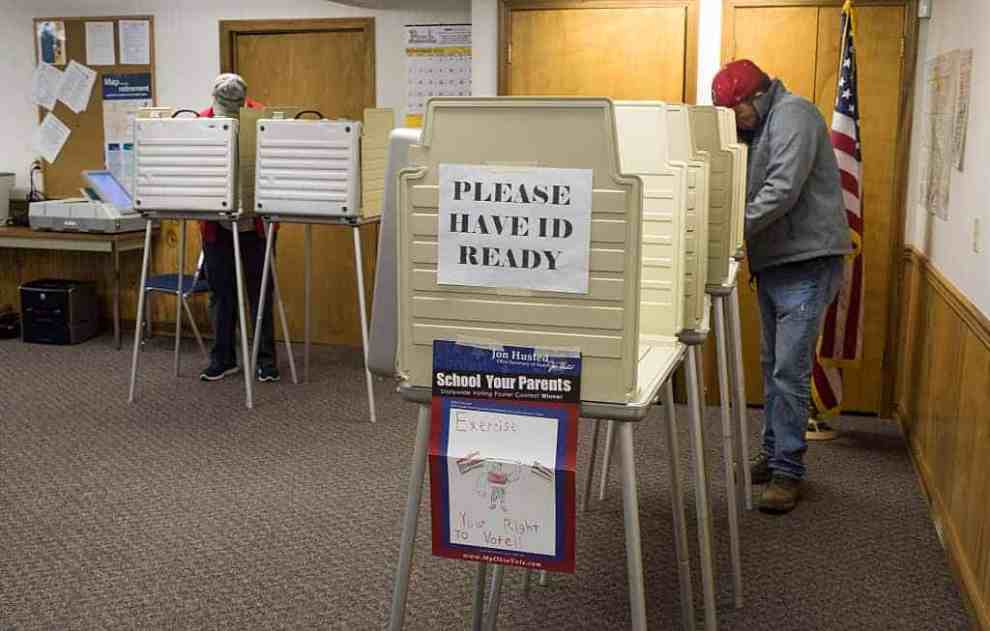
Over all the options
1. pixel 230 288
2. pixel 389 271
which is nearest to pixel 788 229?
pixel 389 271

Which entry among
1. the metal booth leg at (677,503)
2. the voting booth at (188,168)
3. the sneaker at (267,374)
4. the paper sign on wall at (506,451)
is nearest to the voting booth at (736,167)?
the metal booth leg at (677,503)

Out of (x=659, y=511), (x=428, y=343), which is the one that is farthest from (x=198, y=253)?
(x=428, y=343)

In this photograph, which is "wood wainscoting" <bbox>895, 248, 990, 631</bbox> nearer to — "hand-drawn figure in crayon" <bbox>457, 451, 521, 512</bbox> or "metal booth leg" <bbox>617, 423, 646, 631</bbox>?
"metal booth leg" <bbox>617, 423, 646, 631</bbox>

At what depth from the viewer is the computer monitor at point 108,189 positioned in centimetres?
617

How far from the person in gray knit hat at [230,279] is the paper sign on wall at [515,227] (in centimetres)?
366

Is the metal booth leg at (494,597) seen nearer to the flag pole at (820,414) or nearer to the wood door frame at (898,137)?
the flag pole at (820,414)

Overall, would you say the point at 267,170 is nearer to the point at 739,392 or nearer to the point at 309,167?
the point at 309,167

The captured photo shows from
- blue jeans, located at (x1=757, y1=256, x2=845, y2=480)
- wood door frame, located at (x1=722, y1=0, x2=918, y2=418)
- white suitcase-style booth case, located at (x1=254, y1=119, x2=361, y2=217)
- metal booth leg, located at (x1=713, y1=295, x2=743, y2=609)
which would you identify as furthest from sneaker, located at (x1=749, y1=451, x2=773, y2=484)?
white suitcase-style booth case, located at (x1=254, y1=119, x2=361, y2=217)

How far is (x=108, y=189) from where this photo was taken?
6.24m

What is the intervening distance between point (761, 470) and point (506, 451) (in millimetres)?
2373

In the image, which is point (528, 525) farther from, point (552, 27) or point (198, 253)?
point (198, 253)

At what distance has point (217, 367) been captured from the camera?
551 cm

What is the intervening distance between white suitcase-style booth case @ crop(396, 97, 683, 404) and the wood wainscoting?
4.98 ft

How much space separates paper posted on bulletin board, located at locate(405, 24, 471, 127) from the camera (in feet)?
19.3
